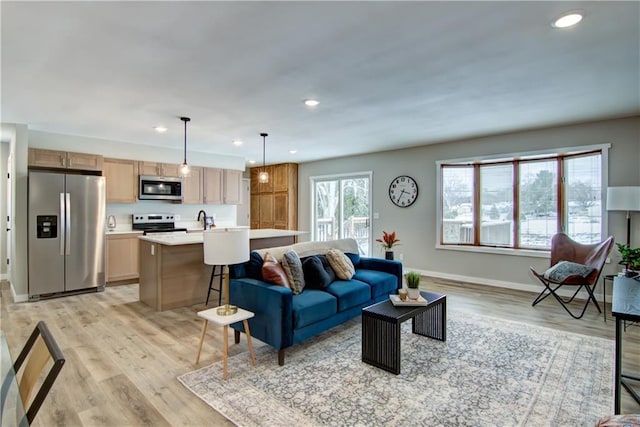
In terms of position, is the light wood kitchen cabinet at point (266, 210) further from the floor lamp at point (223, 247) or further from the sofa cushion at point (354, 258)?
the floor lamp at point (223, 247)

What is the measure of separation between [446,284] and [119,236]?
5.45m

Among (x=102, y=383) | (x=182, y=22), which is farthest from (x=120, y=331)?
(x=182, y=22)

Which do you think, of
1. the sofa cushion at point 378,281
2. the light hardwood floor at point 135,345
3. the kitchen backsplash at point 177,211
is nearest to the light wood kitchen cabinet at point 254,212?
the kitchen backsplash at point 177,211

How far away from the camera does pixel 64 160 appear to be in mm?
5297

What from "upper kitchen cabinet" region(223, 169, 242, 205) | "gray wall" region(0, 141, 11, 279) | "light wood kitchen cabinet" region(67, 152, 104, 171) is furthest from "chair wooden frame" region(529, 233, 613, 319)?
"gray wall" region(0, 141, 11, 279)

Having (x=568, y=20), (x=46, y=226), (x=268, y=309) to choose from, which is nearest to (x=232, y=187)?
(x=46, y=226)

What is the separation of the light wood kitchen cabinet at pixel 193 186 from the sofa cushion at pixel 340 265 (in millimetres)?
3903

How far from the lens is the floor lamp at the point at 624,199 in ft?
13.0

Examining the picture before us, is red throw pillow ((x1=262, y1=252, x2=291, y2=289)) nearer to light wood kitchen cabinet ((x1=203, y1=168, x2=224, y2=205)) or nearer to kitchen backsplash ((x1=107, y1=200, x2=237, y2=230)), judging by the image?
kitchen backsplash ((x1=107, y1=200, x2=237, y2=230))

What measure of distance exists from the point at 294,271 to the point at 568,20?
110 inches

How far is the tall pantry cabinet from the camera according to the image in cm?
853

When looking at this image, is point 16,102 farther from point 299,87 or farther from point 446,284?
point 446,284

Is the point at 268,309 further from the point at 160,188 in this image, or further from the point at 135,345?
the point at 160,188

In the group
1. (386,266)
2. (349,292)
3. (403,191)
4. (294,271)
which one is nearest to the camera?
(294,271)
